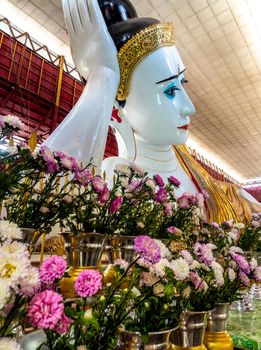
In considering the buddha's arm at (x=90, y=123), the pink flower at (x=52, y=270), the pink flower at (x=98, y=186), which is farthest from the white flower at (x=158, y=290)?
the buddha's arm at (x=90, y=123)

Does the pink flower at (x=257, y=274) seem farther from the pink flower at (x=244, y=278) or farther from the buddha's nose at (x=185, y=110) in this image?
the buddha's nose at (x=185, y=110)

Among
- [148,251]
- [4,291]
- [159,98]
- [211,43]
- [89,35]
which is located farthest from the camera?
[211,43]

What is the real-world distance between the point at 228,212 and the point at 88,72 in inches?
44.0

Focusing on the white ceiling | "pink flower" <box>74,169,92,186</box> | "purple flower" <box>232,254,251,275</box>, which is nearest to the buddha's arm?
"pink flower" <box>74,169,92,186</box>

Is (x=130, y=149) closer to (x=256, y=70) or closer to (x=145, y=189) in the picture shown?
(x=145, y=189)

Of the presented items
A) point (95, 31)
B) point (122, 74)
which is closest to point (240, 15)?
point (122, 74)

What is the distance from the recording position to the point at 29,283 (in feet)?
0.93

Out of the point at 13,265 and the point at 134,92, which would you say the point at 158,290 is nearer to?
the point at 13,265

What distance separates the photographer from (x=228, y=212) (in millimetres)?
1748

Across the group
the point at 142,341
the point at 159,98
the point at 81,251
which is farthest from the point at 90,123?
the point at 142,341

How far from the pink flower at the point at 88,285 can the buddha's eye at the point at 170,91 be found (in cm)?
136

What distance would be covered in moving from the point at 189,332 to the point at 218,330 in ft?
0.47

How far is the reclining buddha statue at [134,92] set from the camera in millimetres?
1269

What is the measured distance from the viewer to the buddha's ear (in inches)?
66.7
